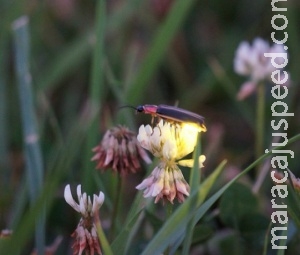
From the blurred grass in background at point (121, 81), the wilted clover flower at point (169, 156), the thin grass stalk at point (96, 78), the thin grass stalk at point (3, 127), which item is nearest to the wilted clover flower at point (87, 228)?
the wilted clover flower at point (169, 156)

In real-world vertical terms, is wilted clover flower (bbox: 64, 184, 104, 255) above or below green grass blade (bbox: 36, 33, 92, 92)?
below

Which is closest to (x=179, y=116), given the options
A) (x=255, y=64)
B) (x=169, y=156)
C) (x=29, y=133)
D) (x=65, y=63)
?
(x=169, y=156)

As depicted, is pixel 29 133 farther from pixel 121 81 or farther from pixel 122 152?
pixel 121 81

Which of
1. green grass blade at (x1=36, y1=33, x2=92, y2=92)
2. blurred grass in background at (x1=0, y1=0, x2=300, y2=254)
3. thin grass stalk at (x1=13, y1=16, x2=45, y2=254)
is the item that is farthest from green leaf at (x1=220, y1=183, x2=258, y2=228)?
green grass blade at (x1=36, y1=33, x2=92, y2=92)

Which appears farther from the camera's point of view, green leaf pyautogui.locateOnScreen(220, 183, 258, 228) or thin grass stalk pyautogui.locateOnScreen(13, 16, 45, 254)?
green leaf pyautogui.locateOnScreen(220, 183, 258, 228)

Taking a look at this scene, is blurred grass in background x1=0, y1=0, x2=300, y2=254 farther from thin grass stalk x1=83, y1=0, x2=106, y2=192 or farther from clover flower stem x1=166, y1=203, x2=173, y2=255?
clover flower stem x1=166, y1=203, x2=173, y2=255
